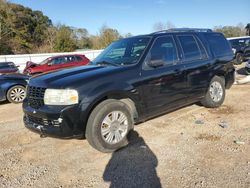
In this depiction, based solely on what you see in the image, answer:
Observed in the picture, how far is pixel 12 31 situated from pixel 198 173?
42892 mm

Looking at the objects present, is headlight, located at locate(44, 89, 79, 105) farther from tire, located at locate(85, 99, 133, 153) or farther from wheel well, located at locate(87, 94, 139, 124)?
wheel well, located at locate(87, 94, 139, 124)

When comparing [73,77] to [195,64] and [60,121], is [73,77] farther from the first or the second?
[195,64]

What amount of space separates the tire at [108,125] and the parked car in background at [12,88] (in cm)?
586

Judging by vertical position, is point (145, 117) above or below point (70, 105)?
below

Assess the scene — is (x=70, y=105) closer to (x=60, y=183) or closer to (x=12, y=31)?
(x=60, y=183)

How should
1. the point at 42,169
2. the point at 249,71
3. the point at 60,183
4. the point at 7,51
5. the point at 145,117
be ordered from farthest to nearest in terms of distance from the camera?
the point at 7,51 → the point at 249,71 → the point at 145,117 → the point at 42,169 → the point at 60,183

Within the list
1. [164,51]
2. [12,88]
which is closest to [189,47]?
[164,51]

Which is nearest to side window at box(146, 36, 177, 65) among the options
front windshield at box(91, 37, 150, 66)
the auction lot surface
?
front windshield at box(91, 37, 150, 66)

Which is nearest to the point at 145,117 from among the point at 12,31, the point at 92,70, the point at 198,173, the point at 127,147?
the point at 127,147

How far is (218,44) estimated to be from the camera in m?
6.71

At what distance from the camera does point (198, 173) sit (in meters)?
3.55

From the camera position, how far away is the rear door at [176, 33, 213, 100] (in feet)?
18.5

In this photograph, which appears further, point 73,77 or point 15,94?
point 15,94

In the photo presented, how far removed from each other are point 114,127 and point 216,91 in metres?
3.28
